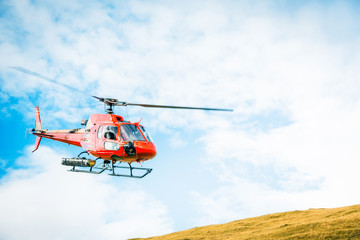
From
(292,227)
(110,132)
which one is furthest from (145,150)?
(292,227)

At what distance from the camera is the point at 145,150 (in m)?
19.6

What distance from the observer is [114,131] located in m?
20.3

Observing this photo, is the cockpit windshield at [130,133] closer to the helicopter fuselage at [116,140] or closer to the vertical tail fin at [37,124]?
the helicopter fuselage at [116,140]

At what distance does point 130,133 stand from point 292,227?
1763 centimetres

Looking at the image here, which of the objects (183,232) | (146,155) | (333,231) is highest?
(146,155)

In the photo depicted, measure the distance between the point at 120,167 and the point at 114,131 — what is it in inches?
104

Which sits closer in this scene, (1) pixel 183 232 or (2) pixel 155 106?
(2) pixel 155 106

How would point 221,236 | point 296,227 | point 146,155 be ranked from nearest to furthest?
1. point 146,155
2. point 296,227
3. point 221,236

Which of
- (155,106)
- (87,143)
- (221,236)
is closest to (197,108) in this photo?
(155,106)

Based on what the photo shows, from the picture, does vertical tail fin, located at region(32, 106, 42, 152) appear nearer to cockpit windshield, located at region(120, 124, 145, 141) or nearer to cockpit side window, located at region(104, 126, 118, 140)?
cockpit side window, located at region(104, 126, 118, 140)

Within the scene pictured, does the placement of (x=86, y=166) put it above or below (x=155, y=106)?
below

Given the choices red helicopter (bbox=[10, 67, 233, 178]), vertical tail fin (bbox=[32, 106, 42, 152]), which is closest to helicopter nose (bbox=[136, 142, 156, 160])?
red helicopter (bbox=[10, 67, 233, 178])

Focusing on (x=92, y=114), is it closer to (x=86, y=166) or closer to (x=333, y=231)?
(x=86, y=166)

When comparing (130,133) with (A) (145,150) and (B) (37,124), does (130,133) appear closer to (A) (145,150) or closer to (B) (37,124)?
(A) (145,150)
